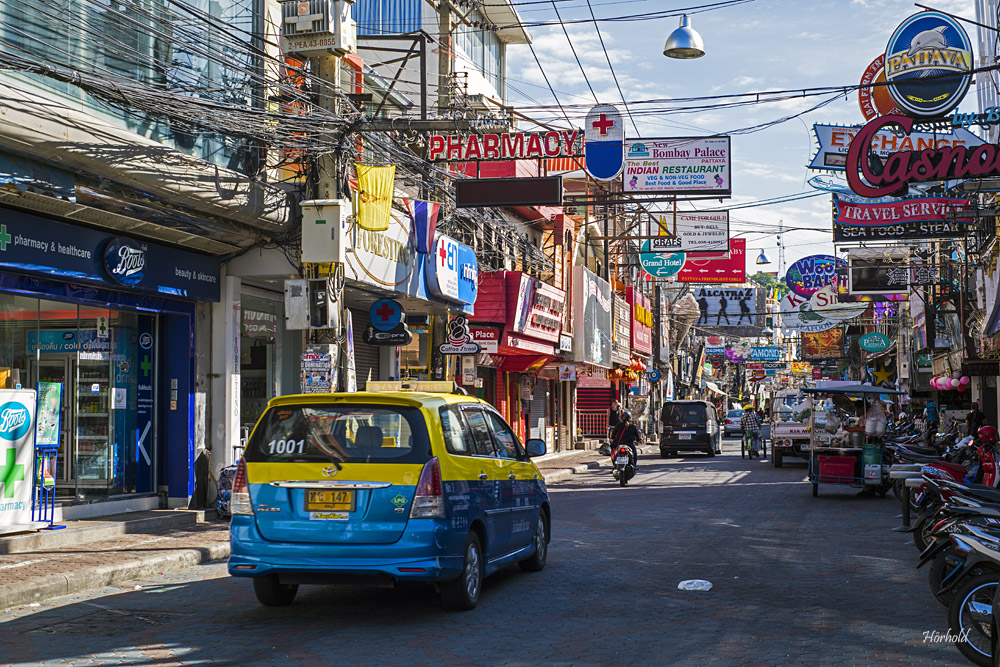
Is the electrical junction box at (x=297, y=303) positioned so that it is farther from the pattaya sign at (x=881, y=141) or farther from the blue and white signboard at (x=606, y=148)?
the pattaya sign at (x=881, y=141)

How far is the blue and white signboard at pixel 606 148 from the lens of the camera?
64.3ft

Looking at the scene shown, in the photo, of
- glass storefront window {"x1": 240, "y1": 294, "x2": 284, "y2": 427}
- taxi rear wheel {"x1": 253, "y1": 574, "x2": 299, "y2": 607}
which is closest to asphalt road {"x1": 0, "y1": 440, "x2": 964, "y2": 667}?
taxi rear wheel {"x1": 253, "y1": 574, "x2": 299, "y2": 607}

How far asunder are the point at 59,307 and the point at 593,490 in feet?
40.9

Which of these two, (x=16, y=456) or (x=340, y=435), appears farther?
(x=16, y=456)

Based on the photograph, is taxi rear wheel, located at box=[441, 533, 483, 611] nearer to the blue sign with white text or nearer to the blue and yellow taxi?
the blue and yellow taxi

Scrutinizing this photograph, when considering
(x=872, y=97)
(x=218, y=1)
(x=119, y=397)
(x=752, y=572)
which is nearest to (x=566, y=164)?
(x=872, y=97)

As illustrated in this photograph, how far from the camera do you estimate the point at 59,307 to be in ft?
45.2

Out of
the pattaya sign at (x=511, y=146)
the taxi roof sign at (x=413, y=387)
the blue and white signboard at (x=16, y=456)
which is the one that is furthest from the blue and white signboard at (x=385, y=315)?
the taxi roof sign at (x=413, y=387)

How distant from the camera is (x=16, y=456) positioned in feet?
38.3

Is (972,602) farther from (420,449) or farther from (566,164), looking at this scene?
(566,164)

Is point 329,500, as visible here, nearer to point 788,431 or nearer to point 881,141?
point 881,141

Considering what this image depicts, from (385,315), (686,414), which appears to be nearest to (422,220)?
(385,315)

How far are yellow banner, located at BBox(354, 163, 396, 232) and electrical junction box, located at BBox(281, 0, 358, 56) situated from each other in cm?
212

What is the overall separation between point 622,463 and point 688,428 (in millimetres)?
14825
